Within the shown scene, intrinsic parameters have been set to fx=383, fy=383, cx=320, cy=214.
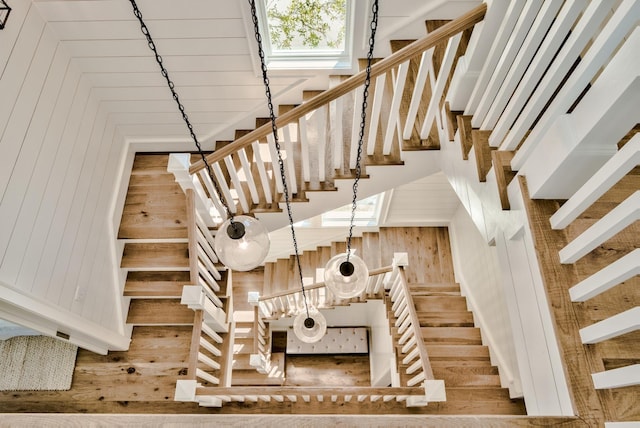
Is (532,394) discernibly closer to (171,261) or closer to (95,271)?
(171,261)

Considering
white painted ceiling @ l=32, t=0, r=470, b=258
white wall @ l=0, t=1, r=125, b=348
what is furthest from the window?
white wall @ l=0, t=1, r=125, b=348

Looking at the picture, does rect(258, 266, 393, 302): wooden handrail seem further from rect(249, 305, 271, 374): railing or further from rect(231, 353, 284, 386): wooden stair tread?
rect(231, 353, 284, 386): wooden stair tread

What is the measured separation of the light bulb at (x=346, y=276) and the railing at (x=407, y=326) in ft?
3.57

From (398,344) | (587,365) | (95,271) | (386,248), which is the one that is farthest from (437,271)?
(95,271)

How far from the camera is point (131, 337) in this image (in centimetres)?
372

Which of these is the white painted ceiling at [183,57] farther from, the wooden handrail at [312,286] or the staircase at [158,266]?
the wooden handrail at [312,286]

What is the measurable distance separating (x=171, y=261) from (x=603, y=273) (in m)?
3.38

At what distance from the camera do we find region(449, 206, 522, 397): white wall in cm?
376

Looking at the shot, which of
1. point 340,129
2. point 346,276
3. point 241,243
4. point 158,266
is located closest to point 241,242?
point 241,243

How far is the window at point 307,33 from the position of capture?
3.48 m

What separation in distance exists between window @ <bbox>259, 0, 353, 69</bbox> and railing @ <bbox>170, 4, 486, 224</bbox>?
1.53ft

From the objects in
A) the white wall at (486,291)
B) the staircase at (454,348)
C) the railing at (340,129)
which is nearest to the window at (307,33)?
the railing at (340,129)

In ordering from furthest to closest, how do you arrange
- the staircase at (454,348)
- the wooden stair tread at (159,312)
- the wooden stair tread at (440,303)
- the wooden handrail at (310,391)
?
the wooden stair tread at (440,303) → the staircase at (454,348) → the wooden stair tread at (159,312) → the wooden handrail at (310,391)

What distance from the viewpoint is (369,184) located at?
3490mm
